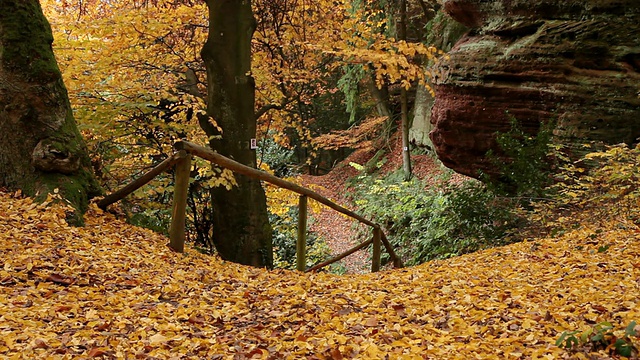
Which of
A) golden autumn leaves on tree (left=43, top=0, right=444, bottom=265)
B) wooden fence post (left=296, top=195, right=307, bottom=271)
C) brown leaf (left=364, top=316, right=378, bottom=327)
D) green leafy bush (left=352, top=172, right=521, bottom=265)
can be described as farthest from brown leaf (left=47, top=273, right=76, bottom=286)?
green leafy bush (left=352, top=172, right=521, bottom=265)

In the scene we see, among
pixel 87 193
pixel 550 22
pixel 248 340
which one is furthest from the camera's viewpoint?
pixel 550 22

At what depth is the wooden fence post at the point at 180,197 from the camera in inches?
183

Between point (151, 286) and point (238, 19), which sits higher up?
point (238, 19)

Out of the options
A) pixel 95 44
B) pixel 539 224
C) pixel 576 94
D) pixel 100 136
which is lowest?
pixel 539 224

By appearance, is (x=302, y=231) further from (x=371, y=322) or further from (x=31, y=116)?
(x=31, y=116)

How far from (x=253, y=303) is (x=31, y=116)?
2650 millimetres

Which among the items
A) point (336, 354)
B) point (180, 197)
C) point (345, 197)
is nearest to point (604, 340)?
point (336, 354)

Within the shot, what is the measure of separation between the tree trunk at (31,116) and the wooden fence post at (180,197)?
83cm

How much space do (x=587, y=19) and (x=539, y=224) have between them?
11.4 ft

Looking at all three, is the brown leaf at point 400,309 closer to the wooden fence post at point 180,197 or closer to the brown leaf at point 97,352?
the brown leaf at point 97,352

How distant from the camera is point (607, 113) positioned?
778 cm

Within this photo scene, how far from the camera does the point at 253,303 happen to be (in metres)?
3.83

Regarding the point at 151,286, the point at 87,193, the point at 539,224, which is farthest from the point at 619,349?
the point at 539,224

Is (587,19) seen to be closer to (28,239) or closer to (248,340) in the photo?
(248,340)
